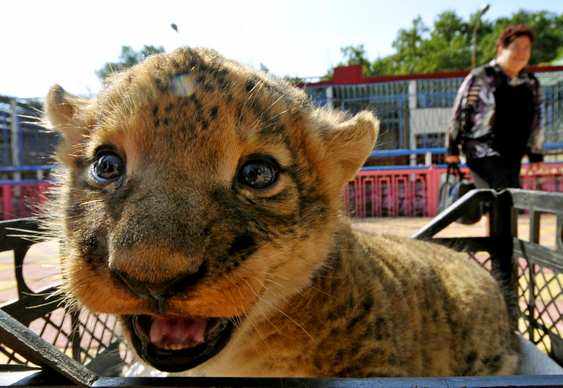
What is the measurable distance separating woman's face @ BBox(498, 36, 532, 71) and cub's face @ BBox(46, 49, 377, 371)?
3.14 m

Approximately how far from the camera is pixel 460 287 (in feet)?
7.97

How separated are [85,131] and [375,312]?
1274 mm

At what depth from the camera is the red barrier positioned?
11.2 metres

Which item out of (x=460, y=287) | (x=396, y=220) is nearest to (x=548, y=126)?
(x=396, y=220)

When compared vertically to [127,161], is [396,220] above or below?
below

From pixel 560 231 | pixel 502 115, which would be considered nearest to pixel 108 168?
pixel 560 231

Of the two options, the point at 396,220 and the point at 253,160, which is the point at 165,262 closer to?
the point at 253,160

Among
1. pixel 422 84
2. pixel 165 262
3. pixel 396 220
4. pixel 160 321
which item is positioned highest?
pixel 422 84

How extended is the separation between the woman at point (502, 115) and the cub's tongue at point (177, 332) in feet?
11.4

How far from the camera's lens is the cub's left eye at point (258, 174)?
4.99 ft

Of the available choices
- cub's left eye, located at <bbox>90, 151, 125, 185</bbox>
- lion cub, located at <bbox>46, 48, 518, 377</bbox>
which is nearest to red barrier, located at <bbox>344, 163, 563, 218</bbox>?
lion cub, located at <bbox>46, 48, 518, 377</bbox>

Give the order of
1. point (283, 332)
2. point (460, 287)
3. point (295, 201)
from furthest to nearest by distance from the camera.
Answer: point (460, 287) → point (283, 332) → point (295, 201)

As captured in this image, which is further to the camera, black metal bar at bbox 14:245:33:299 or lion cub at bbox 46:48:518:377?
black metal bar at bbox 14:245:33:299

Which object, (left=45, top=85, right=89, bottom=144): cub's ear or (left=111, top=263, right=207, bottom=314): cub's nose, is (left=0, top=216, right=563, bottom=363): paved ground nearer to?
(left=45, top=85, right=89, bottom=144): cub's ear
